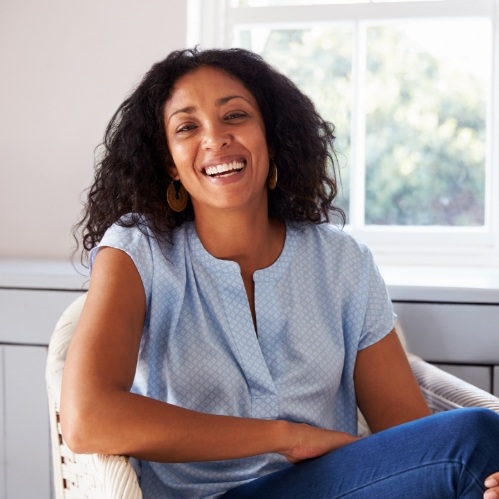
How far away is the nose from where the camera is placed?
1449mm

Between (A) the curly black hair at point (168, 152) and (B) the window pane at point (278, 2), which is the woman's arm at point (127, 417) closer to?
(A) the curly black hair at point (168, 152)

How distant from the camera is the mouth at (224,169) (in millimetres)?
1449

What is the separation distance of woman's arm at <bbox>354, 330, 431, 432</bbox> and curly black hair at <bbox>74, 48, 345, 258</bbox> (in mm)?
286

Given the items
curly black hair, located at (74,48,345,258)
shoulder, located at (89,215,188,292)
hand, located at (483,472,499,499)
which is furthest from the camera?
curly black hair, located at (74,48,345,258)

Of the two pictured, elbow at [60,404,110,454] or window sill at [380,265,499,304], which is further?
window sill at [380,265,499,304]

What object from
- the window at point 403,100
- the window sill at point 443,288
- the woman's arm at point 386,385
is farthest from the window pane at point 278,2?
the woman's arm at point 386,385

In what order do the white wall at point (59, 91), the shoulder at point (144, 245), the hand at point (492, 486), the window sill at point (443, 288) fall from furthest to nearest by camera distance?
the white wall at point (59, 91), the window sill at point (443, 288), the shoulder at point (144, 245), the hand at point (492, 486)

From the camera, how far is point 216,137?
1453 millimetres

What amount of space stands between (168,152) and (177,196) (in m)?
0.09

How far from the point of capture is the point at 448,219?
8.06 ft

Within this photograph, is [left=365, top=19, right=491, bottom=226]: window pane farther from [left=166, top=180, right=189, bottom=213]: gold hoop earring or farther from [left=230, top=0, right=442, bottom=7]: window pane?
[left=166, top=180, right=189, bottom=213]: gold hoop earring

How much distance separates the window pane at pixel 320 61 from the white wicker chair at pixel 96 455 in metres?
0.93

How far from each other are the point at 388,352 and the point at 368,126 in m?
1.06

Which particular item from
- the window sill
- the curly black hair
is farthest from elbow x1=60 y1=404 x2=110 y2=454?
the window sill
